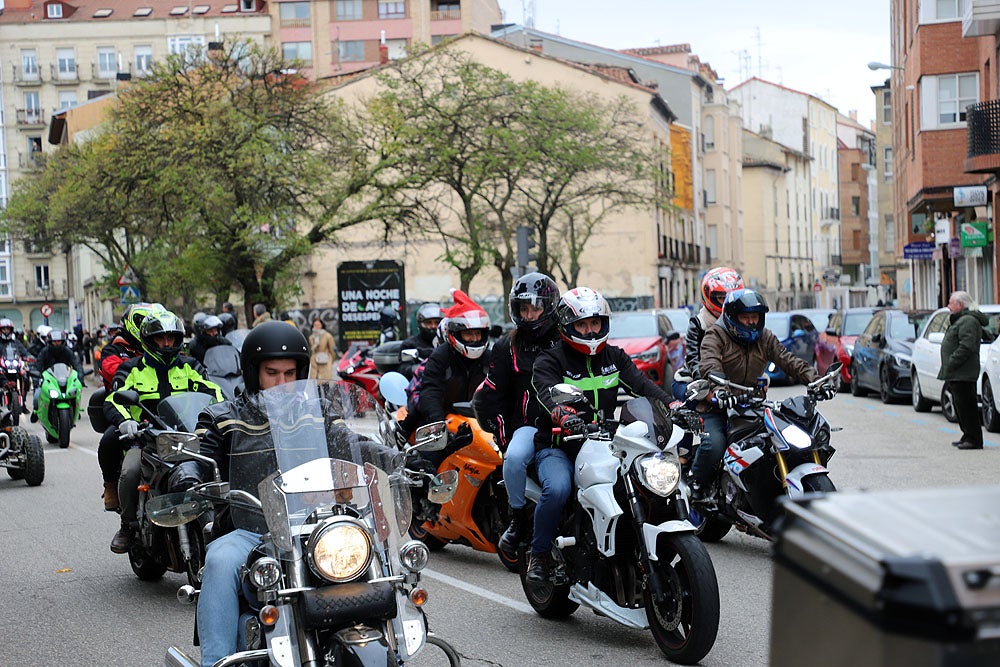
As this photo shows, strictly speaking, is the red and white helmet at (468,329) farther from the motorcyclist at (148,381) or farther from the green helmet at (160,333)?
the green helmet at (160,333)

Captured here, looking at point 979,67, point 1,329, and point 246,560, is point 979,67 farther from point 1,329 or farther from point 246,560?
point 246,560

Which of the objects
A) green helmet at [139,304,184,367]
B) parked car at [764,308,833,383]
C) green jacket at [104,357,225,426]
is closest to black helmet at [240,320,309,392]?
green jacket at [104,357,225,426]

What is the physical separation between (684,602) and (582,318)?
5.26 feet

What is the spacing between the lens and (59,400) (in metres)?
19.0

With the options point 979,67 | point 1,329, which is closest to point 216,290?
point 1,329

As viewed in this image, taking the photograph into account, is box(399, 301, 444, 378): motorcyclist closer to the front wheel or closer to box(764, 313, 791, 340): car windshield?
the front wheel

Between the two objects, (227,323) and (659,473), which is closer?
(659,473)

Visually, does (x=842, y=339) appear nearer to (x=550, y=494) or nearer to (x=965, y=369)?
(x=965, y=369)

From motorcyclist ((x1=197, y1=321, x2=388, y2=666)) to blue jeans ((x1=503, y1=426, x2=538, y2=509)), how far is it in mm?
1792

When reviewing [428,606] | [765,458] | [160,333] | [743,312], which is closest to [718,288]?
[743,312]

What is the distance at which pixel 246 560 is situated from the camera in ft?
15.4

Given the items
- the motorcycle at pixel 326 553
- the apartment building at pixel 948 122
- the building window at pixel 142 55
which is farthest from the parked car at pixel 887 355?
the building window at pixel 142 55

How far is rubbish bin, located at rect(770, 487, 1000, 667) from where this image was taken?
6.78ft

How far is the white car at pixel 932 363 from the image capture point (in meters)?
18.6
